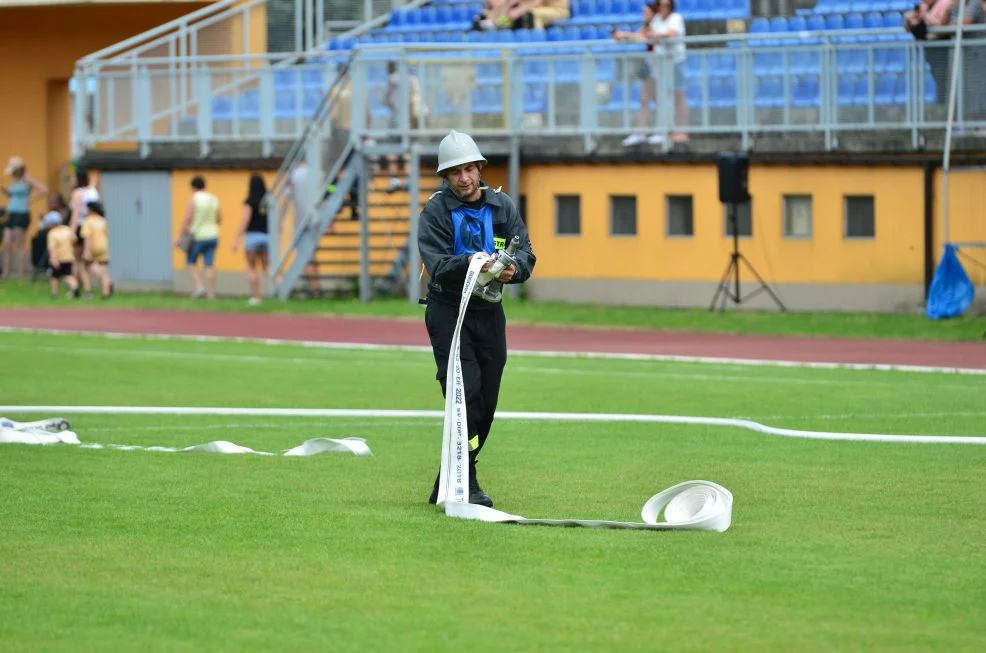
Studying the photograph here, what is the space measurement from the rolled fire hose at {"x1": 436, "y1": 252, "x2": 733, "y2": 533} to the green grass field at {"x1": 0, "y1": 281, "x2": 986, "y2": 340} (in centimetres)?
1495

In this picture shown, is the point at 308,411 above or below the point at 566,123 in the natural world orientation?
below

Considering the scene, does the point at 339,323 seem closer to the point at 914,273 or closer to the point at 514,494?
the point at 914,273

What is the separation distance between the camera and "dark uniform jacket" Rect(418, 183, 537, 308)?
1198cm

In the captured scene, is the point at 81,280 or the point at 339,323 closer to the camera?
the point at 339,323

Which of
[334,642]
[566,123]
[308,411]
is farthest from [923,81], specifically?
[334,642]

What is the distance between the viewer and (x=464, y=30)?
125 feet

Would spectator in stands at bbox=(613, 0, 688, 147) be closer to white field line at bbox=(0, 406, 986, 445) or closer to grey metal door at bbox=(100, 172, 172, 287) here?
grey metal door at bbox=(100, 172, 172, 287)

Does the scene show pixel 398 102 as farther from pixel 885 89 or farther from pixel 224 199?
pixel 885 89

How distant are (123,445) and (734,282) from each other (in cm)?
1713

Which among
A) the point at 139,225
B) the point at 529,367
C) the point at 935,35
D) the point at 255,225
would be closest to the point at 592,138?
the point at 255,225

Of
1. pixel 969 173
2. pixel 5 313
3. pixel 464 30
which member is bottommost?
pixel 5 313

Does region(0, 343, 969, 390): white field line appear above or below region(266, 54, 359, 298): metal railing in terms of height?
below

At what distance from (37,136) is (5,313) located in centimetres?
1562

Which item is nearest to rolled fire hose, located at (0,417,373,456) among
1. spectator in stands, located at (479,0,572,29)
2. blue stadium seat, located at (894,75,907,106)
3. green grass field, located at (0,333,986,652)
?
green grass field, located at (0,333,986,652)
